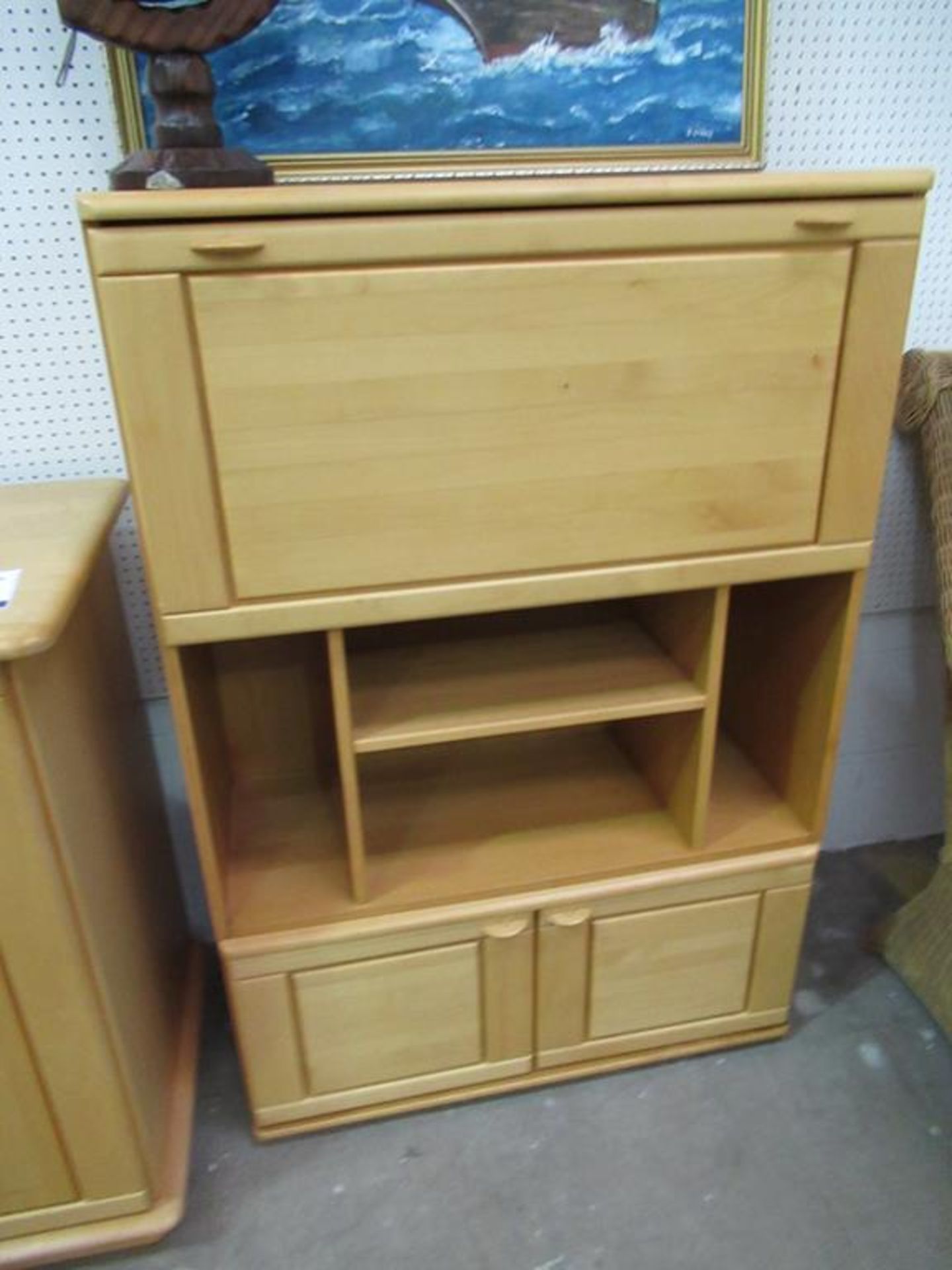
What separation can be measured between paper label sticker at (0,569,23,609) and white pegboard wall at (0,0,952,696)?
390 millimetres

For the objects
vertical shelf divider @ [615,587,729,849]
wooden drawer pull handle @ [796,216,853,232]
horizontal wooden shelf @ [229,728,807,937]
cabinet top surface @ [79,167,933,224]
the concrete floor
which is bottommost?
the concrete floor

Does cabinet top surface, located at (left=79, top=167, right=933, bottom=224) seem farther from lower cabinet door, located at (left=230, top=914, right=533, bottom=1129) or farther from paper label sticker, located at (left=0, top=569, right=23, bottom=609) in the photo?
lower cabinet door, located at (left=230, top=914, right=533, bottom=1129)

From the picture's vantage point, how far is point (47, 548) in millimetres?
970

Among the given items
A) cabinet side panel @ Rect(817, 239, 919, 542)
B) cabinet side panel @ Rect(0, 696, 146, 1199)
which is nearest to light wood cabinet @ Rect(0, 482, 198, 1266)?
cabinet side panel @ Rect(0, 696, 146, 1199)

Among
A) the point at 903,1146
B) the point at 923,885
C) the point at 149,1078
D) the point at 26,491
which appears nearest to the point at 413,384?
the point at 26,491

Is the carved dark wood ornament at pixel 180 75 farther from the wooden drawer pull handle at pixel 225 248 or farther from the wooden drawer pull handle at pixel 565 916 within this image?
the wooden drawer pull handle at pixel 565 916

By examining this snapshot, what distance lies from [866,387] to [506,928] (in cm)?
79

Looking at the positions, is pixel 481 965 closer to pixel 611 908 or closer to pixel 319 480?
pixel 611 908

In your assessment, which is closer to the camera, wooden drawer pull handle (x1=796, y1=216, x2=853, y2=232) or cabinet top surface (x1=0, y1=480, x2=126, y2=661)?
cabinet top surface (x1=0, y1=480, x2=126, y2=661)

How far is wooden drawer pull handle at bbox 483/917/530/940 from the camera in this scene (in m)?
1.20

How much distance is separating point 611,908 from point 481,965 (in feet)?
0.64

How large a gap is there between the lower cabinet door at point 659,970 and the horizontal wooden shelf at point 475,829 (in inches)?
3.0

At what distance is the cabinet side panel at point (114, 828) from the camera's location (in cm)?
93

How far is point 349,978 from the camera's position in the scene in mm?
1190
